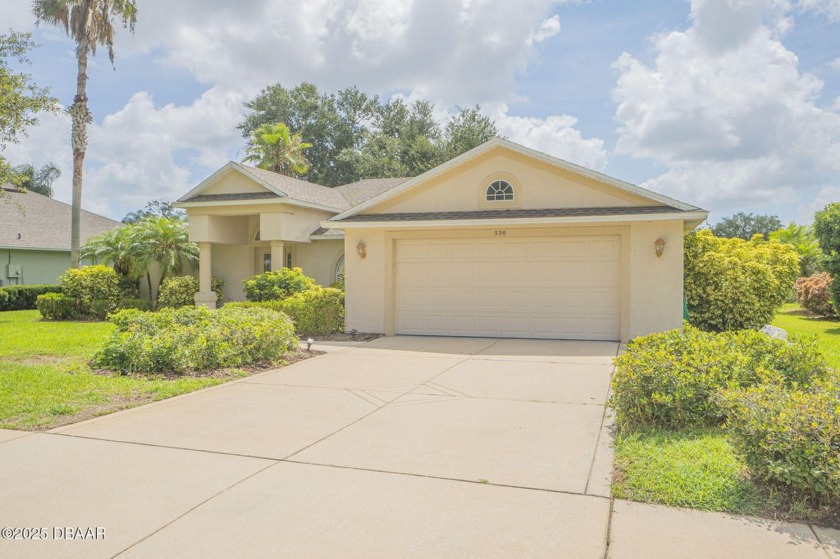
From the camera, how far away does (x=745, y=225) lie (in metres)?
58.1

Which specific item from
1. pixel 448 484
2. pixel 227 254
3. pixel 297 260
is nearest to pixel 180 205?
pixel 227 254

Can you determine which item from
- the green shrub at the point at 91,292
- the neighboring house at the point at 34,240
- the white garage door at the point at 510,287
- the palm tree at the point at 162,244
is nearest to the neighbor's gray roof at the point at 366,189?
the palm tree at the point at 162,244

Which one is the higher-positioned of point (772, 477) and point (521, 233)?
point (521, 233)

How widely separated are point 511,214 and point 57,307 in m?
15.0

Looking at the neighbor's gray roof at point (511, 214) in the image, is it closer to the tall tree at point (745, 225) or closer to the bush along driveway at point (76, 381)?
the bush along driveway at point (76, 381)

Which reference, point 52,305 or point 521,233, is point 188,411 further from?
point 52,305

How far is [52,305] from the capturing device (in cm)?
1816

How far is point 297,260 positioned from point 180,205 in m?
4.09

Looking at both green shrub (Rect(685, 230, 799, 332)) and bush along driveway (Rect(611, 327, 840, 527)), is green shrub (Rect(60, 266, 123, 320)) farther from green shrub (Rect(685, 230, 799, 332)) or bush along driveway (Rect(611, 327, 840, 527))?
bush along driveway (Rect(611, 327, 840, 527))

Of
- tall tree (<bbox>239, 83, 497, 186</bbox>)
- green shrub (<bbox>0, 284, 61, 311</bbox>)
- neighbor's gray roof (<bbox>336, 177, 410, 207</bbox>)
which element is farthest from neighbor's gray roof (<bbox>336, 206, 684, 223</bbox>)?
tall tree (<bbox>239, 83, 497, 186</bbox>)

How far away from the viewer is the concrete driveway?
11.2 ft

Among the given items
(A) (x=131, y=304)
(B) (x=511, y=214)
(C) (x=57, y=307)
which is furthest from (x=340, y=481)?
(C) (x=57, y=307)

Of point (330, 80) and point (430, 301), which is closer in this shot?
point (430, 301)

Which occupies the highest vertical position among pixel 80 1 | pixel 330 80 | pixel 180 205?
pixel 330 80
